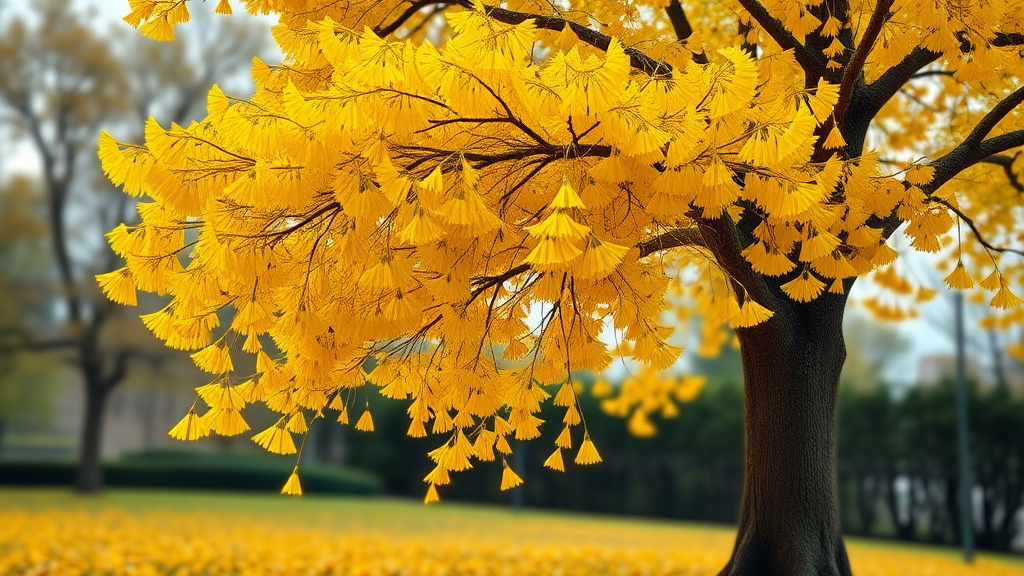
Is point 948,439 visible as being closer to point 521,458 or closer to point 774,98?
point 521,458

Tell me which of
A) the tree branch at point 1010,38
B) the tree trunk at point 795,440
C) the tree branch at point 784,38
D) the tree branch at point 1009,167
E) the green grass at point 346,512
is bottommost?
the green grass at point 346,512

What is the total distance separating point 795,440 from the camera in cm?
410

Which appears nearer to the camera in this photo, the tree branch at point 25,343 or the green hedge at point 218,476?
the tree branch at point 25,343

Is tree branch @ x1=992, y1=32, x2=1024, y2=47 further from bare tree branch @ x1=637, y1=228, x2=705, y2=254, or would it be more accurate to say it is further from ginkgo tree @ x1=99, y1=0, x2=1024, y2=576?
bare tree branch @ x1=637, y1=228, x2=705, y2=254

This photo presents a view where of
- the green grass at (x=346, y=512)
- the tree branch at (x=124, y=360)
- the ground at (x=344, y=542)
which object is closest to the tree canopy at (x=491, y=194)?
the ground at (x=344, y=542)

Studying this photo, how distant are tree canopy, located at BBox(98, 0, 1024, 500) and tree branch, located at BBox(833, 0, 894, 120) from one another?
0.03ft

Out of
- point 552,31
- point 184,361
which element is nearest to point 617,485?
point 184,361

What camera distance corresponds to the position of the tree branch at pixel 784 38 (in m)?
3.70

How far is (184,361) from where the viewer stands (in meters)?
19.8

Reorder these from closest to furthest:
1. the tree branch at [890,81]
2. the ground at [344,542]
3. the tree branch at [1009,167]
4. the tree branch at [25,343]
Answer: the tree branch at [890,81] → the tree branch at [1009,167] → the ground at [344,542] → the tree branch at [25,343]

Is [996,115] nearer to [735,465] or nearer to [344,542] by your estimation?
[344,542]

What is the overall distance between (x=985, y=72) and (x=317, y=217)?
265 centimetres

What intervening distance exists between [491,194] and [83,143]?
18.2m

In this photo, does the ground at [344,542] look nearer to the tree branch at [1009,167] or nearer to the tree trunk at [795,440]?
the tree trunk at [795,440]
